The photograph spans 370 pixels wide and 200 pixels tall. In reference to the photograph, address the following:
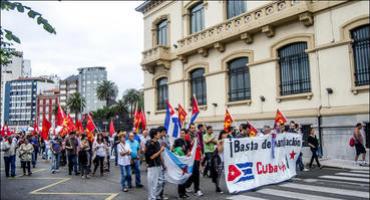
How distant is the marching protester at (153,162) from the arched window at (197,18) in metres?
16.7

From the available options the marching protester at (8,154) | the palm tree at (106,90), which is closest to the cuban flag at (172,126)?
the marching protester at (8,154)

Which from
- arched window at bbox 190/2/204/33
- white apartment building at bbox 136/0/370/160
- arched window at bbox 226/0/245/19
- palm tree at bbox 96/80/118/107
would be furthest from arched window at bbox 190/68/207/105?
palm tree at bbox 96/80/118/107

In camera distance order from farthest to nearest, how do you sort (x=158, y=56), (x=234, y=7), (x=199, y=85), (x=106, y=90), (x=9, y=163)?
(x=106, y=90), (x=158, y=56), (x=199, y=85), (x=234, y=7), (x=9, y=163)

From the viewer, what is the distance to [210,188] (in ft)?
31.4

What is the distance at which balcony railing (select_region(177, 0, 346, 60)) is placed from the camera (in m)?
16.4

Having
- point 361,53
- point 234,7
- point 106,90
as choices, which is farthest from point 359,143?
point 106,90

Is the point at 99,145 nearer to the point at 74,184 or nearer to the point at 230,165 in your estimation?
the point at 74,184

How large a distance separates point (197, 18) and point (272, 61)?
7992 mm

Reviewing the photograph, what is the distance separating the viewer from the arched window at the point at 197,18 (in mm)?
23722

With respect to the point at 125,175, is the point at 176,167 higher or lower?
higher

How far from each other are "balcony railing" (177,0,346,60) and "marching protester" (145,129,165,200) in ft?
37.8

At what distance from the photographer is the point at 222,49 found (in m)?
21.1

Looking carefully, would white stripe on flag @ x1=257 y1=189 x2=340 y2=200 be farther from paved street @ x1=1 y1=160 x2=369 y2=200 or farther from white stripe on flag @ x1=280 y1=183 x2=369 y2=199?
white stripe on flag @ x1=280 y1=183 x2=369 y2=199

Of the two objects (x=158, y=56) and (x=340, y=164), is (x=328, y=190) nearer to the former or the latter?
(x=340, y=164)
